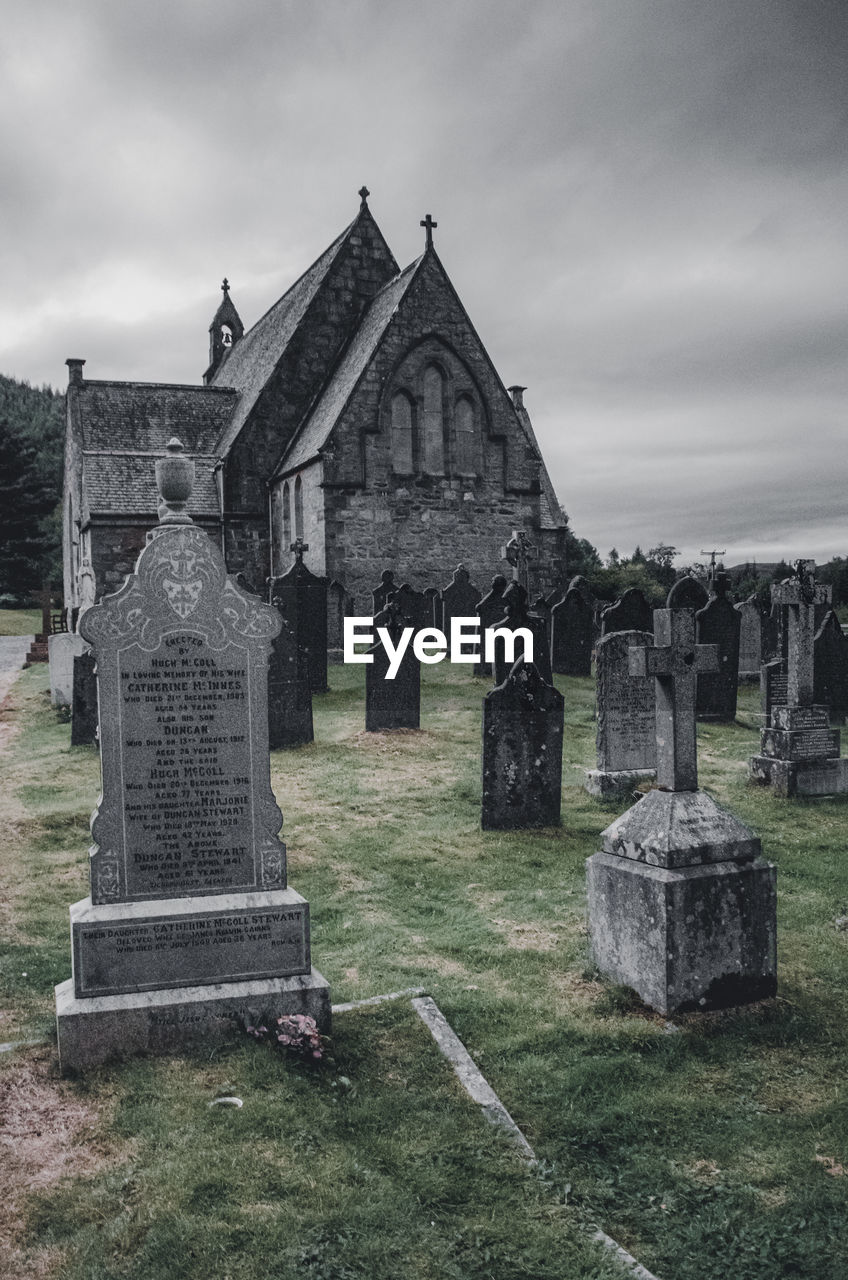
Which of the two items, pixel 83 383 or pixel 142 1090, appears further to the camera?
pixel 83 383

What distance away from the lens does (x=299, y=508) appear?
79.8 feet

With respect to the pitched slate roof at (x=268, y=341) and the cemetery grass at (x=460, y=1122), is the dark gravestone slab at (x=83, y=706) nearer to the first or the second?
the cemetery grass at (x=460, y=1122)

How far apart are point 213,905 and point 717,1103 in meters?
2.60

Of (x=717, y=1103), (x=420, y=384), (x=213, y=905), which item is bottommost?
(x=717, y=1103)

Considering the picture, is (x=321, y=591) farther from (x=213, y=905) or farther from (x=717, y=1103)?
(x=717, y=1103)

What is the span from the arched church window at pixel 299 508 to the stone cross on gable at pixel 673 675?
63.4 ft

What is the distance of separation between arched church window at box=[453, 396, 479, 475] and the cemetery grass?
61.6ft

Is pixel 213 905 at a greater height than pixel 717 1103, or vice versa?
pixel 213 905

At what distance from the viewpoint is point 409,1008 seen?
495 centimetres

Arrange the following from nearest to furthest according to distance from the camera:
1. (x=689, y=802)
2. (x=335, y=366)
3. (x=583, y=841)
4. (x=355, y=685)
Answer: (x=689, y=802), (x=583, y=841), (x=355, y=685), (x=335, y=366)

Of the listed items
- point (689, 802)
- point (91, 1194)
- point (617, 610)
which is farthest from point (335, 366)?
point (91, 1194)

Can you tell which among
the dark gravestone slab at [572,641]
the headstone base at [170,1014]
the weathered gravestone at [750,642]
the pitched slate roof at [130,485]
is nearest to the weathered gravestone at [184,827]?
the headstone base at [170,1014]

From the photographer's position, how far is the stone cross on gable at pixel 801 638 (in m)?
10.1

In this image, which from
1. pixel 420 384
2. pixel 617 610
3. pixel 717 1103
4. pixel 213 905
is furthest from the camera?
pixel 420 384
